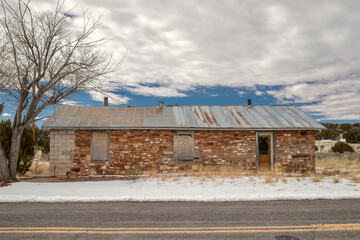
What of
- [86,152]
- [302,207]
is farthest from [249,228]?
[86,152]

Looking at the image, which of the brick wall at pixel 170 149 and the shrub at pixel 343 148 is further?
the shrub at pixel 343 148

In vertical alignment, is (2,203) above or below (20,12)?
below

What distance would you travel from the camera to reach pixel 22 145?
14.5 metres

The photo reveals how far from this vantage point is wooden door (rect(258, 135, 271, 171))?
14.6m

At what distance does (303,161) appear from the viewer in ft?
47.7

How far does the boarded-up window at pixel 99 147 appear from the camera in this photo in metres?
13.6

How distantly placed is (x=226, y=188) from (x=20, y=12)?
428 inches

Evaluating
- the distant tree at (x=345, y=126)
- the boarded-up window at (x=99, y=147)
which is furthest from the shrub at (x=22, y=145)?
the distant tree at (x=345, y=126)

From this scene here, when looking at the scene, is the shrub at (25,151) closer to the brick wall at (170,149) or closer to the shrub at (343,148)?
the brick wall at (170,149)

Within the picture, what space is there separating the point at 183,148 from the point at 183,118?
75.5 inches

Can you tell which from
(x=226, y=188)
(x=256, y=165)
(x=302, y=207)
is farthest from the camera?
(x=256, y=165)

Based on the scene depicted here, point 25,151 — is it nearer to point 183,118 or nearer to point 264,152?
point 183,118

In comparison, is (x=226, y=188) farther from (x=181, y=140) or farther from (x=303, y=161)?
(x=303, y=161)

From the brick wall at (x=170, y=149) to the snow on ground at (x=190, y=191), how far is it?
2649 millimetres
